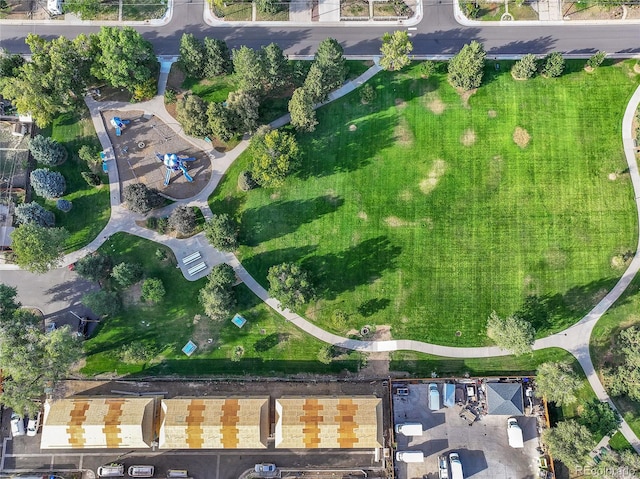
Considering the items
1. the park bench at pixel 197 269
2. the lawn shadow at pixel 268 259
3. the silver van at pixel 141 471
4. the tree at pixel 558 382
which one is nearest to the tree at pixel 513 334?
the tree at pixel 558 382

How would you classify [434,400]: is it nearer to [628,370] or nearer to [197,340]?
[628,370]

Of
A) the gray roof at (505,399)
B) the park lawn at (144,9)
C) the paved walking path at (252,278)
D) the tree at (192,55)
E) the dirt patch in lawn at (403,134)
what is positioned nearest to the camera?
the gray roof at (505,399)

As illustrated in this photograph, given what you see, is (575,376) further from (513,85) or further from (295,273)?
(513,85)

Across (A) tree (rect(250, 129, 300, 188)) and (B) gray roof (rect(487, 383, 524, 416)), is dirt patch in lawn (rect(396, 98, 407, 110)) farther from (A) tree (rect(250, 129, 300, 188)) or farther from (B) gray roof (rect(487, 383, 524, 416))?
(B) gray roof (rect(487, 383, 524, 416))

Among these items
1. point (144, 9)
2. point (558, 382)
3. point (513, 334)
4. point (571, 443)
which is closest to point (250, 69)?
point (144, 9)

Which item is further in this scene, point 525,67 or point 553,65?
point 525,67

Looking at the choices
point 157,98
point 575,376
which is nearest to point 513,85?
point 575,376

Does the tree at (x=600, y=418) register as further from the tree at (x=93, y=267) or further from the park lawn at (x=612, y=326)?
the tree at (x=93, y=267)
